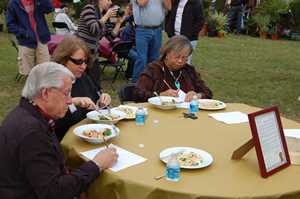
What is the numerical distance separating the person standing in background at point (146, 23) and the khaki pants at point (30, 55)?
1.88 meters

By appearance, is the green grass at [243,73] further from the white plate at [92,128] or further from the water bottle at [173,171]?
the water bottle at [173,171]

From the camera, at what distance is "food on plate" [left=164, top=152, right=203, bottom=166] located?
1694 millimetres

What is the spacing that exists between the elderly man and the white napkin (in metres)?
1.24

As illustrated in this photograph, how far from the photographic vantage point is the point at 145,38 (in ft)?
18.2

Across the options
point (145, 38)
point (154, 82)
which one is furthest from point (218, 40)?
point (154, 82)

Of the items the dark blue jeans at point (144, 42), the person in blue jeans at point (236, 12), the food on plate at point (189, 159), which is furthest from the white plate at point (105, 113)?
the person in blue jeans at point (236, 12)

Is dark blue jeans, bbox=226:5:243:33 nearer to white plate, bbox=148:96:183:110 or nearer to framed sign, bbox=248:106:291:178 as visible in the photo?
white plate, bbox=148:96:183:110

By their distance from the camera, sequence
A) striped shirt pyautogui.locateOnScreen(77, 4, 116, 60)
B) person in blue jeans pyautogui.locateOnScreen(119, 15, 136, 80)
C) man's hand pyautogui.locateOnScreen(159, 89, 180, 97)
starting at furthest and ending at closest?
person in blue jeans pyautogui.locateOnScreen(119, 15, 136, 80) → striped shirt pyautogui.locateOnScreen(77, 4, 116, 60) → man's hand pyautogui.locateOnScreen(159, 89, 180, 97)

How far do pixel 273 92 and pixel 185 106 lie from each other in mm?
4142

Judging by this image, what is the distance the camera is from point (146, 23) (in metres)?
5.46

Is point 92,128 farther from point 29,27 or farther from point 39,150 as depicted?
point 29,27

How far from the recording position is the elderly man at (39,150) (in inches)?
56.1

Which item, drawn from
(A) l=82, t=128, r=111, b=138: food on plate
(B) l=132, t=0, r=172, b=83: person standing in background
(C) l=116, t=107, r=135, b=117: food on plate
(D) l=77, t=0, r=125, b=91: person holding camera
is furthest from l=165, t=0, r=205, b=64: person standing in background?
(A) l=82, t=128, r=111, b=138: food on plate

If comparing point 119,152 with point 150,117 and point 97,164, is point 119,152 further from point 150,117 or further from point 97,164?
point 150,117
